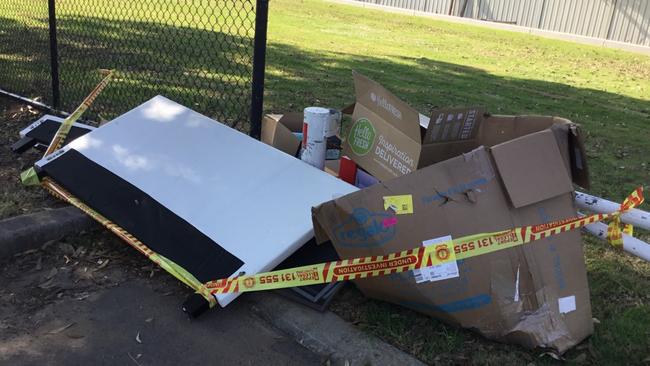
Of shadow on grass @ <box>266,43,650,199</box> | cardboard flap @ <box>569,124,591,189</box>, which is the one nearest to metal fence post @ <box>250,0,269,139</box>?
cardboard flap @ <box>569,124,591,189</box>

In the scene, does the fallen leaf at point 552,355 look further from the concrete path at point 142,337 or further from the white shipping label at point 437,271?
the concrete path at point 142,337

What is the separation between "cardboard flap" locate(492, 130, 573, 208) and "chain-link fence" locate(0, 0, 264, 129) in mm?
2830

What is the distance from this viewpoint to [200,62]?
27.1ft

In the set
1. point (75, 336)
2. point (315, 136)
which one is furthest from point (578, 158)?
point (75, 336)

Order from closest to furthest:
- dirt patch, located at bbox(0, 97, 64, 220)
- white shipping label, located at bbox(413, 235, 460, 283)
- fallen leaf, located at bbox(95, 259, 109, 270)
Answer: white shipping label, located at bbox(413, 235, 460, 283)
fallen leaf, located at bbox(95, 259, 109, 270)
dirt patch, located at bbox(0, 97, 64, 220)

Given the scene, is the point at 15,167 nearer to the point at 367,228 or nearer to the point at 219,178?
the point at 219,178

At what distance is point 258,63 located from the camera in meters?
4.05

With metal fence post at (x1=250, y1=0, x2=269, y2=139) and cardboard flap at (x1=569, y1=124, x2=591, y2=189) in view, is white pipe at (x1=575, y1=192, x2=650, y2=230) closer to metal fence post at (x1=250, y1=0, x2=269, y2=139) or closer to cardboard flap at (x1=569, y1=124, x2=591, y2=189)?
cardboard flap at (x1=569, y1=124, x2=591, y2=189)

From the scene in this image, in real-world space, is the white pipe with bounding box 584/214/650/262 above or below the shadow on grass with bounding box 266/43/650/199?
above

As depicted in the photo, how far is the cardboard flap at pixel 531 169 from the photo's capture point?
276 centimetres

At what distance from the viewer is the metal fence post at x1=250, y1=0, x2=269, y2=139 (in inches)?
154

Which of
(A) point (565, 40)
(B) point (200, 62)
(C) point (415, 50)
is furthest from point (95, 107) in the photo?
(A) point (565, 40)

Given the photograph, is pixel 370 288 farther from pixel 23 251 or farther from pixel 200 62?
pixel 200 62

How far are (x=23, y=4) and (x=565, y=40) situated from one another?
1770 cm
